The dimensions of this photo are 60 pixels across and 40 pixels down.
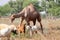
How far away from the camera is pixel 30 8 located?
45.2ft

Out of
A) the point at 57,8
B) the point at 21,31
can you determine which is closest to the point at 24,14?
the point at 21,31

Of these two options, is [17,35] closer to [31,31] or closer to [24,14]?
[31,31]

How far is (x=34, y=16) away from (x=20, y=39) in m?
4.53

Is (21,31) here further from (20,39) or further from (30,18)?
(30,18)

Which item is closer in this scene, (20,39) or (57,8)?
(20,39)

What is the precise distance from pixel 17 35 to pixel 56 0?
1298 inches

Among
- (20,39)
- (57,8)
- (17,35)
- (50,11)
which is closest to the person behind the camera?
(20,39)

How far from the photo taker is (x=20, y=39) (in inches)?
371

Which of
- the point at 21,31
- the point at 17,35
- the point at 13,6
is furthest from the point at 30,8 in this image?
the point at 13,6

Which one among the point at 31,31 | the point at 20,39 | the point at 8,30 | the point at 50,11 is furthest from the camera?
the point at 50,11

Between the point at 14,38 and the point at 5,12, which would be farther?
the point at 5,12

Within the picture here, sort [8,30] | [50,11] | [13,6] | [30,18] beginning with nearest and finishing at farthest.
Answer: [8,30] → [30,18] → [50,11] → [13,6]

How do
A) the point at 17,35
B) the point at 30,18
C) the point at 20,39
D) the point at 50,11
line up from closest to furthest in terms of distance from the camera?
1. the point at 20,39
2. the point at 17,35
3. the point at 30,18
4. the point at 50,11

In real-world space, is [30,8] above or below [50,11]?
above
